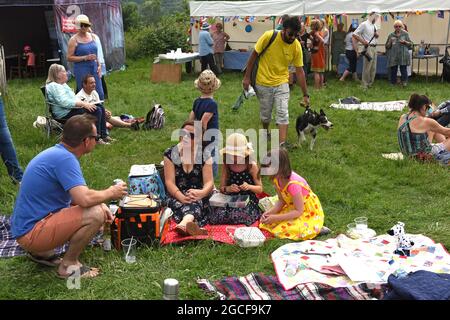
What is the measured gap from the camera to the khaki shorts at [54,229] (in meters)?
3.58

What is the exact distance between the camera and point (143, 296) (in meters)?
3.44

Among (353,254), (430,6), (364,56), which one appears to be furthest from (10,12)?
(353,254)

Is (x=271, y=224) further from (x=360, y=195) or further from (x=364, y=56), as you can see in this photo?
(x=364, y=56)

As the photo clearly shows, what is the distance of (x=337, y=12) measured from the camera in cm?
1292

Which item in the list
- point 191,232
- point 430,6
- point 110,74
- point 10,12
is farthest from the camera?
point 10,12

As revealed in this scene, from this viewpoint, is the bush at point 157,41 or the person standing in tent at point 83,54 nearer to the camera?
the person standing in tent at point 83,54

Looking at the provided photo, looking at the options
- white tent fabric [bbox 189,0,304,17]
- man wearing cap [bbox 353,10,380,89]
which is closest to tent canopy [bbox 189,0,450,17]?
white tent fabric [bbox 189,0,304,17]

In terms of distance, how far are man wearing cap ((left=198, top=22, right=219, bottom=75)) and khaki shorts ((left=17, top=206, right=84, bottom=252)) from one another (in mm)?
11137

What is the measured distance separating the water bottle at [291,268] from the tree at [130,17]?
865 inches

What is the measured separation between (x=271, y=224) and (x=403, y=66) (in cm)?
887

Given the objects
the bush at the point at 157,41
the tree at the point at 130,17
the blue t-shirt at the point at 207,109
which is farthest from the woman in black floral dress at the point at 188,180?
the tree at the point at 130,17

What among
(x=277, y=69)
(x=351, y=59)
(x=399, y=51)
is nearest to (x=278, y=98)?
(x=277, y=69)

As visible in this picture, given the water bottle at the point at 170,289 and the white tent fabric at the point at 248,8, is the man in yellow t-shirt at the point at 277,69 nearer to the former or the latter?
the water bottle at the point at 170,289

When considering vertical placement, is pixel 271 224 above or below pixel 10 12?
below
